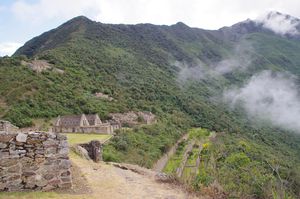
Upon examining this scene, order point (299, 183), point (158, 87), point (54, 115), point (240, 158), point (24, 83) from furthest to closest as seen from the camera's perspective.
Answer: point (158, 87), point (24, 83), point (54, 115), point (299, 183), point (240, 158)

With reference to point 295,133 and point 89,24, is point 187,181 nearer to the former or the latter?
point 295,133

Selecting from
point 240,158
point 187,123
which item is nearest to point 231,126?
point 187,123

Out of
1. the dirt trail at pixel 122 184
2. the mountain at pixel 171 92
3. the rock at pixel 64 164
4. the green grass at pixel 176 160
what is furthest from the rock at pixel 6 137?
the green grass at pixel 176 160

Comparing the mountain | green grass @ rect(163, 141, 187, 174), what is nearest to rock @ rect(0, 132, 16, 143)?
the mountain

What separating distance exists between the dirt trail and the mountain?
1.70m

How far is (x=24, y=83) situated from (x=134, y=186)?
47609 mm

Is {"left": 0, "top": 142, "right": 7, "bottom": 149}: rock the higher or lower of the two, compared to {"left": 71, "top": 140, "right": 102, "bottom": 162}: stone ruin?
higher

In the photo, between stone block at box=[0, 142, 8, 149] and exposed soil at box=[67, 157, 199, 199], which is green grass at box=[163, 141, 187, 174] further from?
stone block at box=[0, 142, 8, 149]

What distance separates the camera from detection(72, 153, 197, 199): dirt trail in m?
10.9

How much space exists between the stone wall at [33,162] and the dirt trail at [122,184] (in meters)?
1.01

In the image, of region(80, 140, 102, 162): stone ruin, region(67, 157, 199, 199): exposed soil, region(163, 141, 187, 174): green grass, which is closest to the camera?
region(67, 157, 199, 199): exposed soil

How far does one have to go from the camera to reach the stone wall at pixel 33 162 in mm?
9945

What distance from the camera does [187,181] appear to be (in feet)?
42.2

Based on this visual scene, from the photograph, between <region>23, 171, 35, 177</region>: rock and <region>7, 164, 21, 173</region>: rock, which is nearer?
<region>7, 164, 21, 173</region>: rock
